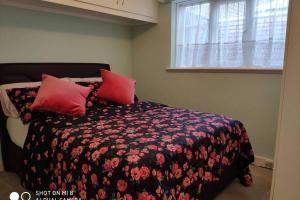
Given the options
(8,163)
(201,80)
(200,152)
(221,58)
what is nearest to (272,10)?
(221,58)

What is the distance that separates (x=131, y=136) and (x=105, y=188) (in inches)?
15.2

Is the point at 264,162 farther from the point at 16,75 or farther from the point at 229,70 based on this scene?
the point at 16,75

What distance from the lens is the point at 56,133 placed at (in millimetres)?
1629

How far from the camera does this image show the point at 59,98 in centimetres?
198

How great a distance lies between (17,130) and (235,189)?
2009 mm

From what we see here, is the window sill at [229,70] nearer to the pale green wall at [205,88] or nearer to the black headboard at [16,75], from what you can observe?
the pale green wall at [205,88]

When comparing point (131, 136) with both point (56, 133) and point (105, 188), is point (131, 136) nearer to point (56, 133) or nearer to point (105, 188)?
point (105, 188)

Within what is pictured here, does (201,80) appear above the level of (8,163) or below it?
above

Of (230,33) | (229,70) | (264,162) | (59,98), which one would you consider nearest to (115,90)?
(59,98)

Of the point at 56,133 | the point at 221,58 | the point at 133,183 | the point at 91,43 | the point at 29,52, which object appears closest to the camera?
the point at 133,183

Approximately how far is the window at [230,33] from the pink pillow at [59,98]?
5.27 ft

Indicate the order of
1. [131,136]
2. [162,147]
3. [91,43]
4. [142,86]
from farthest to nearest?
[142,86] < [91,43] < [131,136] < [162,147]

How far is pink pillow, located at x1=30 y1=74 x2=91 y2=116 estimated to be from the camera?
1.94 meters

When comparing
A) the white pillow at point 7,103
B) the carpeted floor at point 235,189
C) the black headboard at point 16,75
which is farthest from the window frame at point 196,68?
the white pillow at point 7,103
